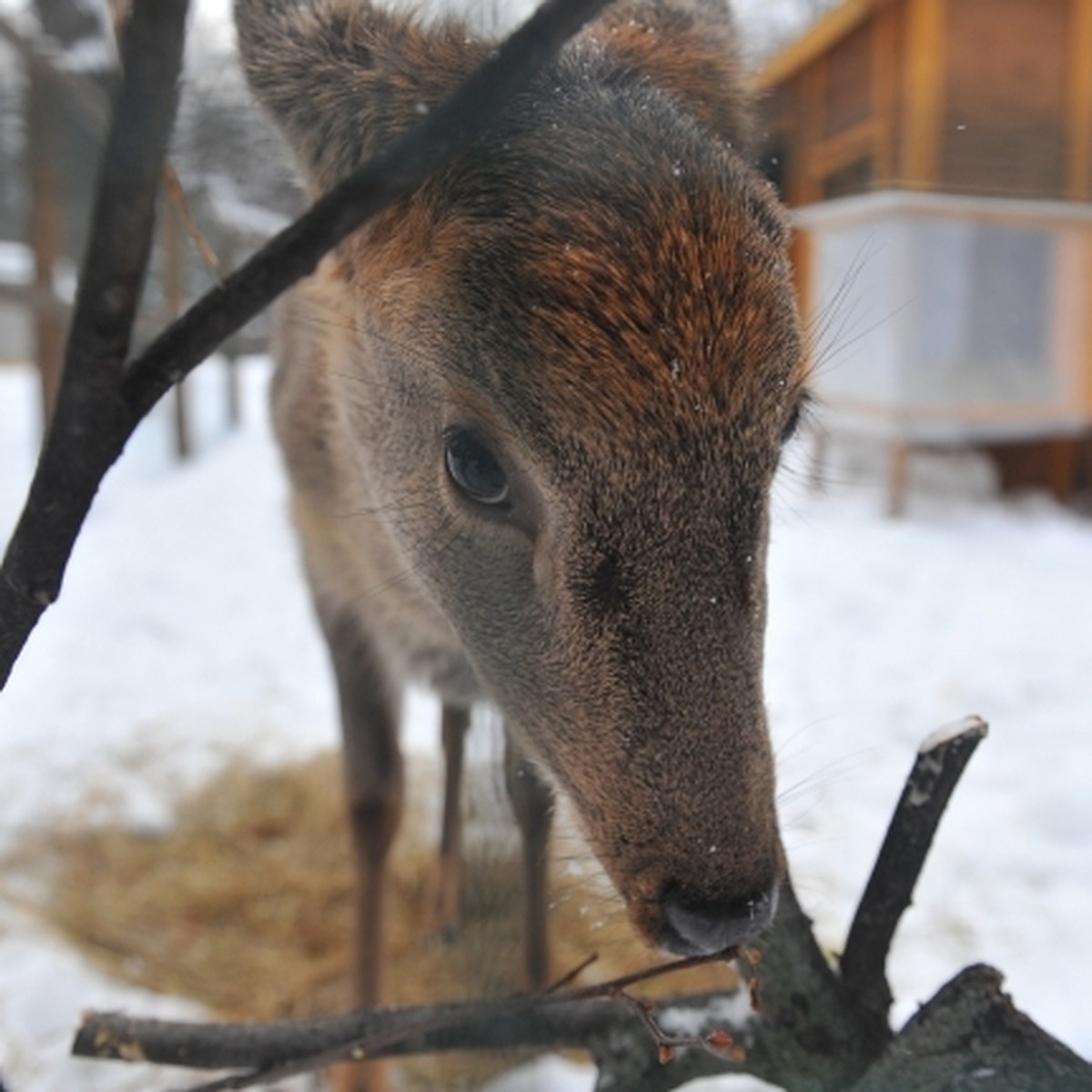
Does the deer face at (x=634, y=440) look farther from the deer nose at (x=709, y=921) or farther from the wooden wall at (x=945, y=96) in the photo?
the wooden wall at (x=945, y=96)

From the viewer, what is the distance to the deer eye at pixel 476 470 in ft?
4.31

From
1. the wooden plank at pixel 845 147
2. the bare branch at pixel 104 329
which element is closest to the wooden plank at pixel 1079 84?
the wooden plank at pixel 845 147

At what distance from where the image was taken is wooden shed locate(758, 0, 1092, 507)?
13.5 feet

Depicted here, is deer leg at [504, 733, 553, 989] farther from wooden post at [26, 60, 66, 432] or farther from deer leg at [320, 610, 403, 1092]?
wooden post at [26, 60, 66, 432]

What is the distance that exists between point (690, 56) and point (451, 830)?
1.99 m

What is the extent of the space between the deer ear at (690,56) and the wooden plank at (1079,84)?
3.39 meters

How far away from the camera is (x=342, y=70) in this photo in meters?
1.53

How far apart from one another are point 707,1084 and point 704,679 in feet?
3.57

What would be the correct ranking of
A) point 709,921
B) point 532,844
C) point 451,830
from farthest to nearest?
1. point 451,830
2. point 532,844
3. point 709,921

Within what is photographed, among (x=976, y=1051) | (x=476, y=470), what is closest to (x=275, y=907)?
(x=476, y=470)

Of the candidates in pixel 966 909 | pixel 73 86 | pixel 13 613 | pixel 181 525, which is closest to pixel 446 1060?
pixel 966 909

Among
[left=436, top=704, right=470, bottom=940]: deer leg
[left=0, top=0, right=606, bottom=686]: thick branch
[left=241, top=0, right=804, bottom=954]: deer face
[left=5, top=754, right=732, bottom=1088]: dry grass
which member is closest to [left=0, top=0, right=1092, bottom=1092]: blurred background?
[left=5, top=754, right=732, bottom=1088]: dry grass

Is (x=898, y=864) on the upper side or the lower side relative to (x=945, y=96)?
lower

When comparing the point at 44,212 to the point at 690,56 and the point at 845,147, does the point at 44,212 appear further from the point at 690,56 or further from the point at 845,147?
the point at 690,56
